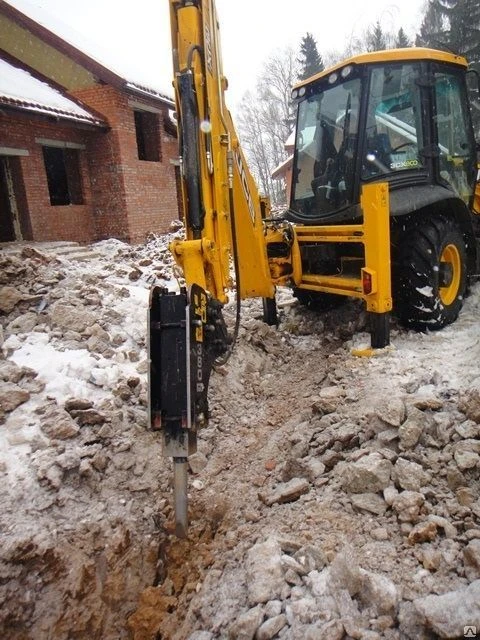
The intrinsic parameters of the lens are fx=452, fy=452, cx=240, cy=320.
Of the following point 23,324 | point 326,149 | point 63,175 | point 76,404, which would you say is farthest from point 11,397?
point 63,175

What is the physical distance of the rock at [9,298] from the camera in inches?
180

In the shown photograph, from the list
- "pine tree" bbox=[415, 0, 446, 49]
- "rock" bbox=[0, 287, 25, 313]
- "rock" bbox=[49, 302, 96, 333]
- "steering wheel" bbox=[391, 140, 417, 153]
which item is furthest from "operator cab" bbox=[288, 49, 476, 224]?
"pine tree" bbox=[415, 0, 446, 49]

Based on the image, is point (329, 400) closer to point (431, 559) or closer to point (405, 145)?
point (431, 559)

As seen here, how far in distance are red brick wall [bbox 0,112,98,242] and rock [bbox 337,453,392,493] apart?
353 inches

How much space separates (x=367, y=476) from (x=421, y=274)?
100 inches

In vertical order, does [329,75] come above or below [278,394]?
above

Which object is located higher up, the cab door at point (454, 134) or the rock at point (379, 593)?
the cab door at point (454, 134)

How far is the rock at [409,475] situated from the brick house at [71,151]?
30.0 feet

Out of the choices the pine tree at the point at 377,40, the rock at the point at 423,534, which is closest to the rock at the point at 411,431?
the rock at the point at 423,534

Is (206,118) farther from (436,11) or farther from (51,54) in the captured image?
(436,11)

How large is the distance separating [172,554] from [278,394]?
1.93 meters

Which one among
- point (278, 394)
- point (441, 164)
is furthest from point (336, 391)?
point (441, 164)

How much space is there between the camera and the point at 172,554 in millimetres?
2580

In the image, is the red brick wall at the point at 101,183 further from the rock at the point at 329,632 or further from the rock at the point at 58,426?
the rock at the point at 329,632
